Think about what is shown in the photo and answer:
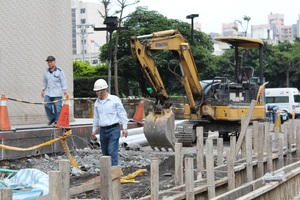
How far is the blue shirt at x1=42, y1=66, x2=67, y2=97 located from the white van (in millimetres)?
29277

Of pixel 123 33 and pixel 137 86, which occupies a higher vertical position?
pixel 123 33

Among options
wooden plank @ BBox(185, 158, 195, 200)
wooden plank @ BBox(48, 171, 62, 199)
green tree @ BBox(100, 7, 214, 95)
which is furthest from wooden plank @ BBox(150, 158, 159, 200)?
green tree @ BBox(100, 7, 214, 95)

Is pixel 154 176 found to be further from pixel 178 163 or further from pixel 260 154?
pixel 260 154

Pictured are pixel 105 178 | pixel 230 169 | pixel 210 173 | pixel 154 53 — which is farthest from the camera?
pixel 154 53

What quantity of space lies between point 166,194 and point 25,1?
982cm

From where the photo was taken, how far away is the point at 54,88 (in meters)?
14.2

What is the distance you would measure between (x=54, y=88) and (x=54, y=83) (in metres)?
0.13

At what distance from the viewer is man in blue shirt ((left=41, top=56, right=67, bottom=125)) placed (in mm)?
14047

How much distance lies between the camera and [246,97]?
64.6ft

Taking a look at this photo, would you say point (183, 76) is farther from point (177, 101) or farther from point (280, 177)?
point (177, 101)

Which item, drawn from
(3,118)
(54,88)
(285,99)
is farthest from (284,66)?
(3,118)

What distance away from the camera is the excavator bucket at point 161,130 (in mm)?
15445

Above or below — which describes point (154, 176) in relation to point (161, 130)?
below

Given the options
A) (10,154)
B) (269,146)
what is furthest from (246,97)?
(10,154)
